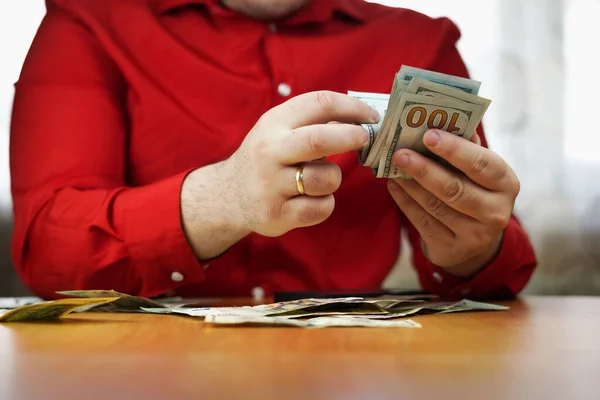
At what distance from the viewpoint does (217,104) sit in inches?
55.3

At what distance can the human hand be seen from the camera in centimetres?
93

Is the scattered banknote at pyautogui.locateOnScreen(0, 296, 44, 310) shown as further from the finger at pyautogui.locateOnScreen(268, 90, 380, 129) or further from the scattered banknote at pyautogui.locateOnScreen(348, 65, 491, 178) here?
the scattered banknote at pyautogui.locateOnScreen(348, 65, 491, 178)

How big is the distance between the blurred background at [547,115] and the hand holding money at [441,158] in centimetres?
131

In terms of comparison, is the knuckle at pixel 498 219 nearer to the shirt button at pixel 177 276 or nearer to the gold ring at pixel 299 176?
the gold ring at pixel 299 176

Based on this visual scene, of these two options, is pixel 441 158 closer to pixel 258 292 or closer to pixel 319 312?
pixel 319 312

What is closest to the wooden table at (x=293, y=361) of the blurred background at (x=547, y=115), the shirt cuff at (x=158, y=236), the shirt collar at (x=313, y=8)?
the shirt cuff at (x=158, y=236)

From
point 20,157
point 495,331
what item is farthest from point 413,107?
point 20,157

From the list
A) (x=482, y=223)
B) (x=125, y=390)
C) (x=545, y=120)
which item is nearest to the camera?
(x=125, y=390)

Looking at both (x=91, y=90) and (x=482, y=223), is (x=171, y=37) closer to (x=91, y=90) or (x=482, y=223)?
(x=91, y=90)

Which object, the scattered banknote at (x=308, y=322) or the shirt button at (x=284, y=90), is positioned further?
the shirt button at (x=284, y=90)

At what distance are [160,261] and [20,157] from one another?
450 millimetres

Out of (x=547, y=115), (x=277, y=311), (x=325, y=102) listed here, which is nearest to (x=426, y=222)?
(x=325, y=102)

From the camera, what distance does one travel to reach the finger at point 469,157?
0.91 meters

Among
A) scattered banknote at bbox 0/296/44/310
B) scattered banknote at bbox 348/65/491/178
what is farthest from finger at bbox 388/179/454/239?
scattered banknote at bbox 0/296/44/310
